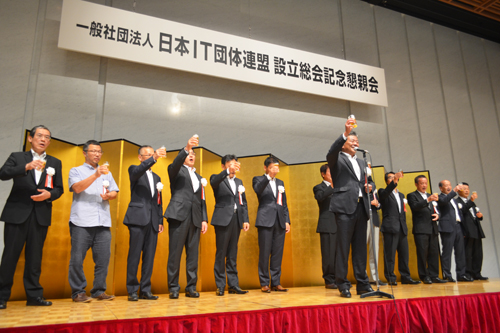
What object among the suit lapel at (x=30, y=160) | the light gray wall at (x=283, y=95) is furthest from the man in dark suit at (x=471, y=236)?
the suit lapel at (x=30, y=160)

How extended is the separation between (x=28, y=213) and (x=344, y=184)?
285 cm

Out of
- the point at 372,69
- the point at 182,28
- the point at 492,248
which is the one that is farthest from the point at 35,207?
the point at 492,248

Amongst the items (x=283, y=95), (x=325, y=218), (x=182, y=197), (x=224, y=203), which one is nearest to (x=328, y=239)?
(x=325, y=218)

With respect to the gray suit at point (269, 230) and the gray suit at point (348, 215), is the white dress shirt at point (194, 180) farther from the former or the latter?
the gray suit at point (348, 215)

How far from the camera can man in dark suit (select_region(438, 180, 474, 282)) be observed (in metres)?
5.75

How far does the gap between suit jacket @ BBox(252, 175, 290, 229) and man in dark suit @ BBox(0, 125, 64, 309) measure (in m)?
2.15

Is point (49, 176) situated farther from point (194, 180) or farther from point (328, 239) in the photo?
point (328, 239)

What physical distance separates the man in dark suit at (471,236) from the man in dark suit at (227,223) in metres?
3.90

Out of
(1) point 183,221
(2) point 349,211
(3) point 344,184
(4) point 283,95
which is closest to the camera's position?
(2) point 349,211

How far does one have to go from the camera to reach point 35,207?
130 inches

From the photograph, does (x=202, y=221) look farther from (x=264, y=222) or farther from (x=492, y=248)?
(x=492, y=248)

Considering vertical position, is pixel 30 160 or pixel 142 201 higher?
pixel 30 160

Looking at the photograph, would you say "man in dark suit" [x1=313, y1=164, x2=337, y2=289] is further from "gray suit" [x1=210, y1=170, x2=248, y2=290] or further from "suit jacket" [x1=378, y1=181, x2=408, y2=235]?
"gray suit" [x1=210, y1=170, x2=248, y2=290]

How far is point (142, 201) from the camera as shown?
3.74 meters
